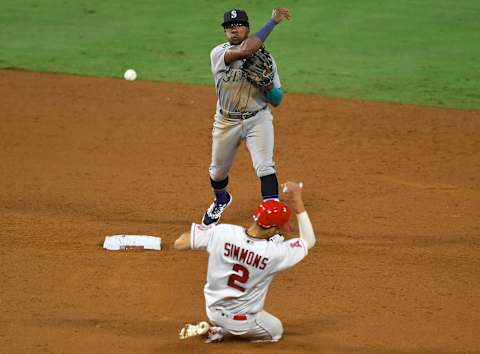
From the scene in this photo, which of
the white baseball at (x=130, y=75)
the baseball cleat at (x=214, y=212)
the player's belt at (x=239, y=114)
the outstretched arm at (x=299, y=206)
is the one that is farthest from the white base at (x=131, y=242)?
the white baseball at (x=130, y=75)

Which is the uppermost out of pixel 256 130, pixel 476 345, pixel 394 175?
pixel 256 130

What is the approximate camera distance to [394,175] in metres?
11.8

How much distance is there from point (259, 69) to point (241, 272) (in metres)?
2.57

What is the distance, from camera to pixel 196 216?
34.1ft

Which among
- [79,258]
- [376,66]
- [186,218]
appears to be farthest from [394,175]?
[376,66]

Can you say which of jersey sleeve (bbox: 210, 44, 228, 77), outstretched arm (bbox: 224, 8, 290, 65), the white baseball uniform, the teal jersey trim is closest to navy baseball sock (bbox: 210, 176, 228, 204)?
the teal jersey trim

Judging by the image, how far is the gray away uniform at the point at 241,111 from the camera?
9023mm

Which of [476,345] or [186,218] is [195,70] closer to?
[186,218]

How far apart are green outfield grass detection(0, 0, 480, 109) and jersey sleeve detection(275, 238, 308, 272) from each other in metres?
8.39

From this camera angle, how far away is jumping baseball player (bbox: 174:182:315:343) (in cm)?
691

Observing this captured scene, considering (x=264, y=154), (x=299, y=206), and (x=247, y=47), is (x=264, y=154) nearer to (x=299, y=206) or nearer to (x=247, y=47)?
(x=247, y=47)

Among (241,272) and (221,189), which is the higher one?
(221,189)

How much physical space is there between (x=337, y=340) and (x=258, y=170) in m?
2.36

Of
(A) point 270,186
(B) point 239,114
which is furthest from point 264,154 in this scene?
(B) point 239,114
